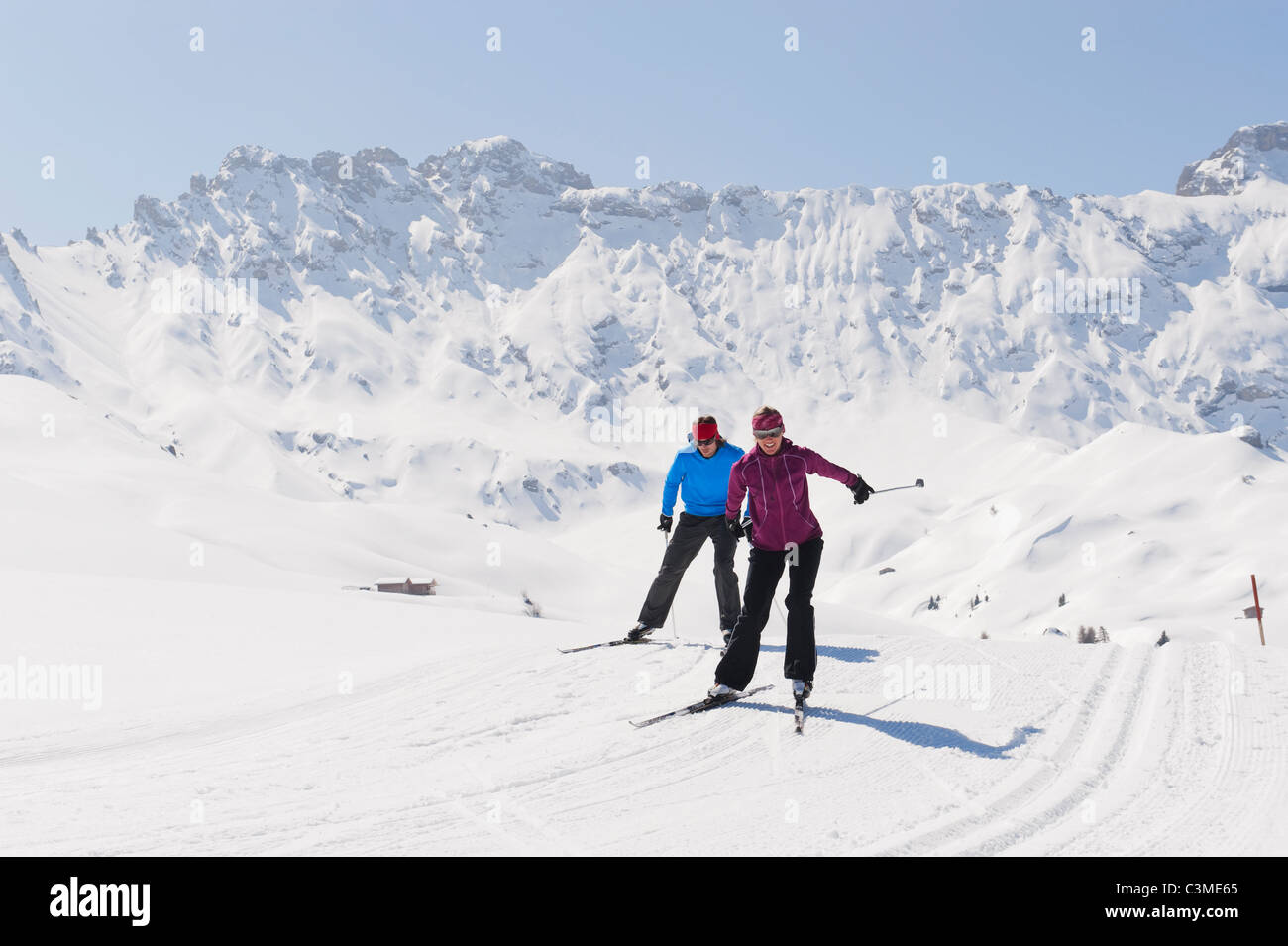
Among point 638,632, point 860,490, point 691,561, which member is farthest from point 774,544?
point 638,632

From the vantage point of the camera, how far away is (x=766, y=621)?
7398 mm

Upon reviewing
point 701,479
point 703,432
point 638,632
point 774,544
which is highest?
point 703,432

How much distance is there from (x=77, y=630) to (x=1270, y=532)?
170 m

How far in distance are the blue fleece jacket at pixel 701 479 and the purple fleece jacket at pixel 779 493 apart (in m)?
2.04

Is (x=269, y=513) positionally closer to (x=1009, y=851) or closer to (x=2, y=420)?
(x=2, y=420)

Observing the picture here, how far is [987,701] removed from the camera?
291 inches

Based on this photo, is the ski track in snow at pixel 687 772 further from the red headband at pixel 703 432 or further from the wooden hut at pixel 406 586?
the wooden hut at pixel 406 586

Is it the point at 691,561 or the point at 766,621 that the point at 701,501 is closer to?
the point at 691,561

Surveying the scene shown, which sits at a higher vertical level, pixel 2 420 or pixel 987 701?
pixel 2 420

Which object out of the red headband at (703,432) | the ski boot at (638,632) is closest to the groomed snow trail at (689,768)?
the ski boot at (638,632)

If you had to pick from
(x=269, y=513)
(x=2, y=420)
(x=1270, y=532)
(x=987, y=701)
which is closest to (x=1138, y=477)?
(x=1270, y=532)

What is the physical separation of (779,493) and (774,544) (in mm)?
395

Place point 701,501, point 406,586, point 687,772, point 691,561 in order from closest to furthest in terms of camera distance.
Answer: point 687,772, point 691,561, point 701,501, point 406,586

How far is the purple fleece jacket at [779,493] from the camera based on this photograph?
24.3ft
